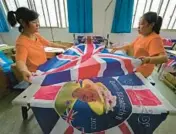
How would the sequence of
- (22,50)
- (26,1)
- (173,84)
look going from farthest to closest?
(26,1) → (173,84) → (22,50)

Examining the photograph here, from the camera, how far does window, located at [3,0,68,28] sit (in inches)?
165

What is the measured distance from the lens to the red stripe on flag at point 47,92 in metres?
1.00

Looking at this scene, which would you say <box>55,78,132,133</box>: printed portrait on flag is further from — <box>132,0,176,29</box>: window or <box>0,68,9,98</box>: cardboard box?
<box>132,0,176,29</box>: window

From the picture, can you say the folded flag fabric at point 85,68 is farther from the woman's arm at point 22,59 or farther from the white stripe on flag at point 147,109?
the white stripe on flag at point 147,109

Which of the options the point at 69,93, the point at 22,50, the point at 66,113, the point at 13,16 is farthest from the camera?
the point at 13,16

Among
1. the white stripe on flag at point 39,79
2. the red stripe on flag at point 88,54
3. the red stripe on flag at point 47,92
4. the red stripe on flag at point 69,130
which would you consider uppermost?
the red stripe on flag at point 88,54

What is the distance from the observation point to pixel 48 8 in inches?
176

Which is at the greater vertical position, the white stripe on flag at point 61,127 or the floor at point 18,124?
the white stripe on flag at point 61,127

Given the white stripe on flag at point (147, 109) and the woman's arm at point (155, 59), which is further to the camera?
the woman's arm at point (155, 59)

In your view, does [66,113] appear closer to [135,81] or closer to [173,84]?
[135,81]

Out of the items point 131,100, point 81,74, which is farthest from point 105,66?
point 131,100

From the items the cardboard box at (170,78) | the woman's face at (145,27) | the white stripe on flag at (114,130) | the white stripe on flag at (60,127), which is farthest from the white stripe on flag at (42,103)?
the cardboard box at (170,78)

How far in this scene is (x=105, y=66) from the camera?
1.25 m

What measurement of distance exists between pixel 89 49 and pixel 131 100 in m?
0.86
